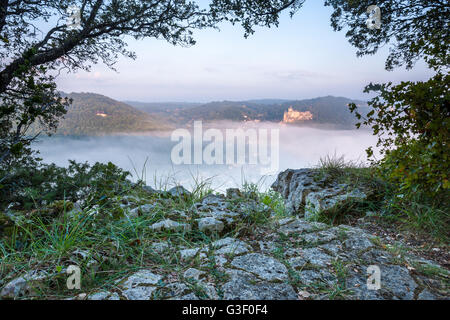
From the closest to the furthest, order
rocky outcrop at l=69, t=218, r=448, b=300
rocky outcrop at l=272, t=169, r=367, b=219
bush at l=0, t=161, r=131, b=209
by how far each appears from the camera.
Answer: rocky outcrop at l=69, t=218, r=448, b=300
rocky outcrop at l=272, t=169, r=367, b=219
bush at l=0, t=161, r=131, b=209

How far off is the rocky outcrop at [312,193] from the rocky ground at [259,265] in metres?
1.18

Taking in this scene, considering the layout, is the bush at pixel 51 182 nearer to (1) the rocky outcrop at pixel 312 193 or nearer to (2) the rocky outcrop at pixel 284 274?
(2) the rocky outcrop at pixel 284 274

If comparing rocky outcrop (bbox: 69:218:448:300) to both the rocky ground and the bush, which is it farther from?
the bush

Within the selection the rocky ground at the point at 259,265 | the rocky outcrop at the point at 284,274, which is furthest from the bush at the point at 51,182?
the rocky outcrop at the point at 284,274

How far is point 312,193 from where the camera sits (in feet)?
14.4

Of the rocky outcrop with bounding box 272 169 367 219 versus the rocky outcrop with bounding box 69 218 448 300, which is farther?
the rocky outcrop with bounding box 272 169 367 219

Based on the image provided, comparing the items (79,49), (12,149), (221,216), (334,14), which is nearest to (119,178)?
(12,149)

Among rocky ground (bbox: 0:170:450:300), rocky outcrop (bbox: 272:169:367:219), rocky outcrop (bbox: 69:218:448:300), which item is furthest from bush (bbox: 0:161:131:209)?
rocky outcrop (bbox: 272:169:367:219)

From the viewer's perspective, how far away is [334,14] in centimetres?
626

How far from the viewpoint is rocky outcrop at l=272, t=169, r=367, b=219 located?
4.07 m

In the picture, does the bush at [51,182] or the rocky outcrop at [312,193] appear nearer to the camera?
the rocky outcrop at [312,193]

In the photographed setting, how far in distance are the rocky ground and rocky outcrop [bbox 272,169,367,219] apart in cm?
118

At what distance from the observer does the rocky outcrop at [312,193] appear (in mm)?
4074

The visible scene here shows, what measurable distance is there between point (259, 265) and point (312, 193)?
8.68 feet
